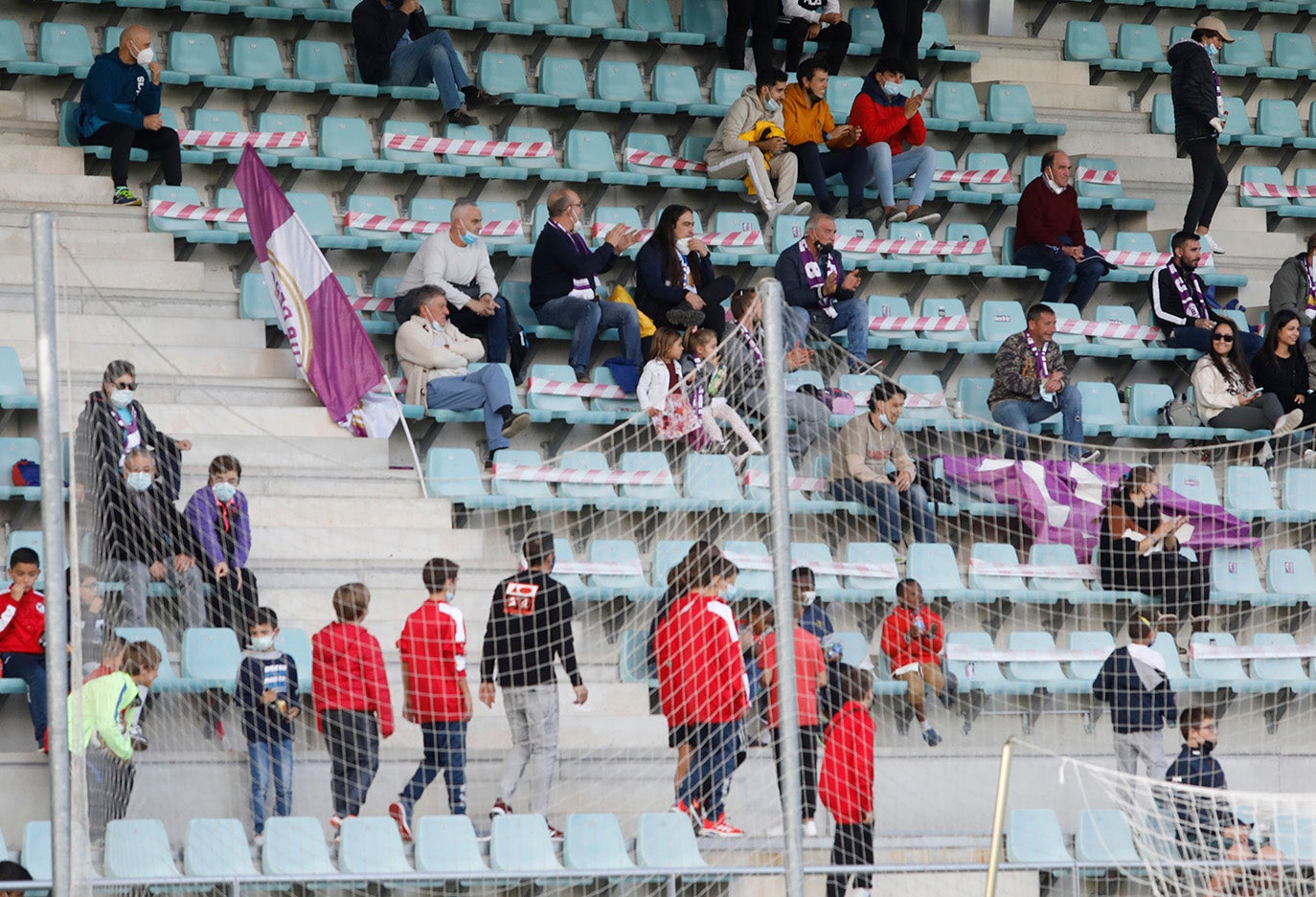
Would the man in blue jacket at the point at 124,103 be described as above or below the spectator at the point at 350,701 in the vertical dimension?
above

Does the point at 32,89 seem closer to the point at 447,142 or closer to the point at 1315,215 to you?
the point at 447,142

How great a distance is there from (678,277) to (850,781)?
4.03 meters

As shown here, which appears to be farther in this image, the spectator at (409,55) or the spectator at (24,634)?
the spectator at (409,55)

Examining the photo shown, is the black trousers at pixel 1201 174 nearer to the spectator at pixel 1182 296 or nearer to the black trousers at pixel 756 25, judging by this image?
the spectator at pixel 1182 296

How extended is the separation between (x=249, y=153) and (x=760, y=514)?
3415mm

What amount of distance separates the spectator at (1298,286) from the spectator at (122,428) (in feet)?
23.9

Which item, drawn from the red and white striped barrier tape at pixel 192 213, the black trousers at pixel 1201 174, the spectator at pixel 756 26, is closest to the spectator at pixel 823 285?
the spectator at pixel 756 26

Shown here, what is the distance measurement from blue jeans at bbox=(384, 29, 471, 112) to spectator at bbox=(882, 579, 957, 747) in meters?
4.74

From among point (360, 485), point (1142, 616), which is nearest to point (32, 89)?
point (360, 485)

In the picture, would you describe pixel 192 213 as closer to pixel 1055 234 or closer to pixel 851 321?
pixel 851 321

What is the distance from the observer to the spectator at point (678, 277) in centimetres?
1239

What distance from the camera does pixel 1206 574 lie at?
11906 millimetres

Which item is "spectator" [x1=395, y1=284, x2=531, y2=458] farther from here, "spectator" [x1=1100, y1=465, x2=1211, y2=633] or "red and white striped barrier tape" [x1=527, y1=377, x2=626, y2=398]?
"spectator" [x1=1100, y1=465, x2=1211, y2=633]

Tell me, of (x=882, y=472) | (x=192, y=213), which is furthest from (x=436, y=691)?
(x=192, y=213)
